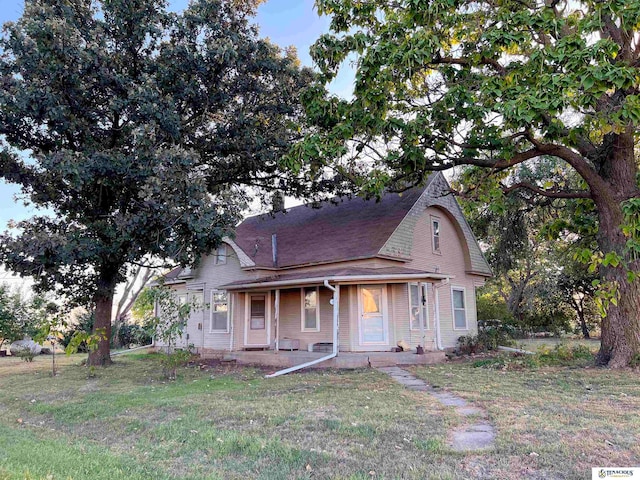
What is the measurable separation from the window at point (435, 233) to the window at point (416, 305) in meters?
2.14

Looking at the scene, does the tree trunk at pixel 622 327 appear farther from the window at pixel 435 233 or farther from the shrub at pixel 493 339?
the window at pixel 435 233

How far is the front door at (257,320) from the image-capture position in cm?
1670

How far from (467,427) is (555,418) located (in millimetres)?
1291

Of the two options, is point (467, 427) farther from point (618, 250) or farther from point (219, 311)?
point (219, 311)

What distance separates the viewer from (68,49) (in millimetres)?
11172

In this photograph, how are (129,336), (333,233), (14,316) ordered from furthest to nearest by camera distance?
(129,336)
(14,316)
(333,233)

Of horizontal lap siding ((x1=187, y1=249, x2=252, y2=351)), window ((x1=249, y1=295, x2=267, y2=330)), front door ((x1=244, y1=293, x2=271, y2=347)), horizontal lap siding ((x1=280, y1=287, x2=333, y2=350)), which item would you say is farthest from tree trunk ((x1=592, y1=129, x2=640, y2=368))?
horizontal lap siding ((x1=187, y1=249, x2=252, y2=351))

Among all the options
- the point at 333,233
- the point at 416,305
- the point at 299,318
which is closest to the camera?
the point at 416,305

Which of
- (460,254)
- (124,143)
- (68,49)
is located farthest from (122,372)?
(460,254)

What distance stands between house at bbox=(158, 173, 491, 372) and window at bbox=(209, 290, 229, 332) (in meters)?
0.04

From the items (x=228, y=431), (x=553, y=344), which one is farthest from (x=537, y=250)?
(x=228, y=431)

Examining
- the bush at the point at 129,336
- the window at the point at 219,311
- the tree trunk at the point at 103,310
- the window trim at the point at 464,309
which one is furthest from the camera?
the bush at the point at 129,336

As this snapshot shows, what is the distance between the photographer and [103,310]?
49.1 feet

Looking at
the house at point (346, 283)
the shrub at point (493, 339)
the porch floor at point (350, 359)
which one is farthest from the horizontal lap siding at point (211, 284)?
the shrub at point (493, 339)
